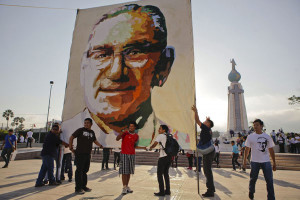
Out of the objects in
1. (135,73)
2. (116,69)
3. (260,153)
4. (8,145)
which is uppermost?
(116,69)

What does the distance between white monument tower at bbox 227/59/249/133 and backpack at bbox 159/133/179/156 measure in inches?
1796

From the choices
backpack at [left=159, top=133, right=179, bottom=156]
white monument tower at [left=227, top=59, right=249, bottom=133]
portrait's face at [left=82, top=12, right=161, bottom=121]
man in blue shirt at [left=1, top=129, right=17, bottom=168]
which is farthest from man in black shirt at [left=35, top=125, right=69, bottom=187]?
white monument tower at [left=227, top=59, right=249, bottom=133]

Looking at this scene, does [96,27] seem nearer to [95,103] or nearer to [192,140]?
[95,103]

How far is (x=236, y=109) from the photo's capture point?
47094mm

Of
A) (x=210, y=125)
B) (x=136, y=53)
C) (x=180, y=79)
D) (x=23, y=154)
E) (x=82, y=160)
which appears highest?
(x=136, y=53)

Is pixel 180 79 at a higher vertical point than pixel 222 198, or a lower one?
higher

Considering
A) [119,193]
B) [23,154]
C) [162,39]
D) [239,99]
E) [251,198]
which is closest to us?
[251,198]

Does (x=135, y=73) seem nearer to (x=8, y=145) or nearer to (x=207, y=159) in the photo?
(x=207, y=159)

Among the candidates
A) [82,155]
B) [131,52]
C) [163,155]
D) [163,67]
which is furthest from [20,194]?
[163,67]

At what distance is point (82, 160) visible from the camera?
5.30 metres

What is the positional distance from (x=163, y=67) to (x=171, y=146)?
2.70 m

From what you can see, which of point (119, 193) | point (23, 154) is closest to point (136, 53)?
point (119, 193)

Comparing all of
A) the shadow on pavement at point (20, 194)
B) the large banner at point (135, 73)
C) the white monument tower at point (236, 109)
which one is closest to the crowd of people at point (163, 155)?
the large banner at point (135, 73)

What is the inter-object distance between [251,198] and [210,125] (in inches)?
82.9
